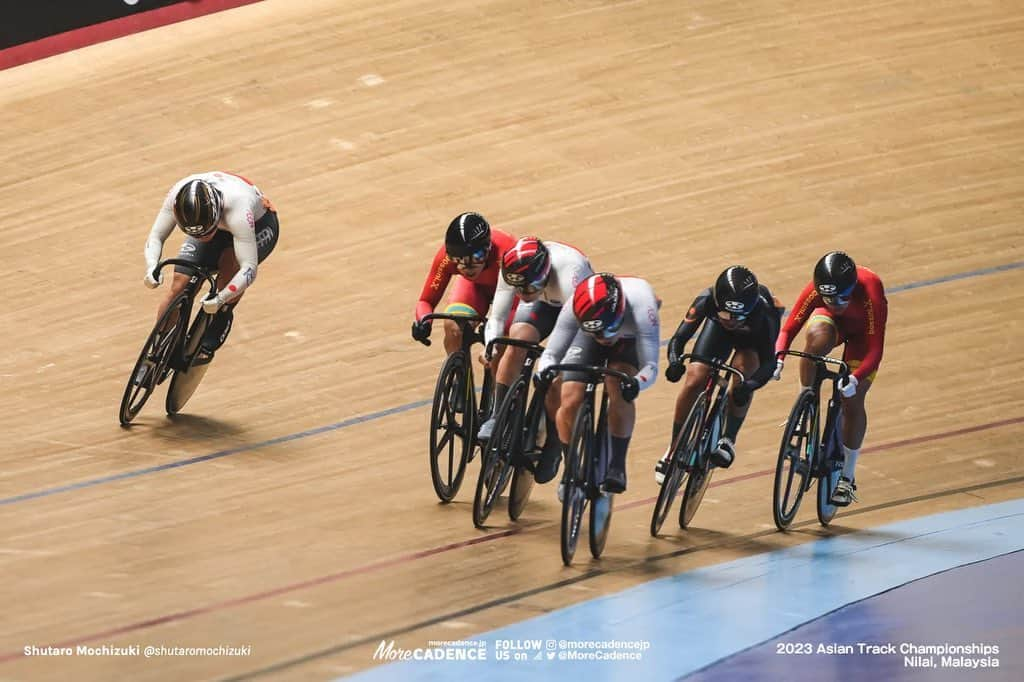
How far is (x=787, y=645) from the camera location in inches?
185

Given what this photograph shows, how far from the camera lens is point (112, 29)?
10.6m

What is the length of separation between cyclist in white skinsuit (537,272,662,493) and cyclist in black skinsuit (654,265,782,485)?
292 millimetres

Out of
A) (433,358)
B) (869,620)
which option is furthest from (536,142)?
(869,620)

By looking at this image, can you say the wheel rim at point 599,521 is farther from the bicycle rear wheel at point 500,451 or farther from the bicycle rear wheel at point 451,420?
the bicycle rear wheel at point 451,420

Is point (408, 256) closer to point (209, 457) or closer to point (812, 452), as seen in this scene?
point (209, 457)

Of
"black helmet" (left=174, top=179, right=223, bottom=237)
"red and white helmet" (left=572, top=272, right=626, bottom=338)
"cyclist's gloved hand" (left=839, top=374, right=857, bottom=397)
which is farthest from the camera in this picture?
"black helmet" (left=174, top=179, right=223, bottom=237)

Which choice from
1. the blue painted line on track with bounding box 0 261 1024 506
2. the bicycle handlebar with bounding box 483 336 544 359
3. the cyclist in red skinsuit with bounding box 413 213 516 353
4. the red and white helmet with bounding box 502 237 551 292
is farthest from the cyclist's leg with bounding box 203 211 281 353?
the red and white helmet with bounding box 502 237 551 292

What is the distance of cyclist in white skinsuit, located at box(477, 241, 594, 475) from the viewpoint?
530cm

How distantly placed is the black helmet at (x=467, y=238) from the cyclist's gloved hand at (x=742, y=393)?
102 cm

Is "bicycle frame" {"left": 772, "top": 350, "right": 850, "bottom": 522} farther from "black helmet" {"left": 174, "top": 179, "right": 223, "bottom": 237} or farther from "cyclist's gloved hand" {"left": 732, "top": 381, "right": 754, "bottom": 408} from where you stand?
"black helmet" {"left": 174, "top": 179, "right": 223, "bottom": 237}

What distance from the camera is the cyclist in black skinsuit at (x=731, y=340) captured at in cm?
554

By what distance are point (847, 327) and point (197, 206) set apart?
2.53 m

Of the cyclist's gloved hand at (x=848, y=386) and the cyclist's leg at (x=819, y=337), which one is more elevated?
the cyclist's leg at (x=819, y=337)

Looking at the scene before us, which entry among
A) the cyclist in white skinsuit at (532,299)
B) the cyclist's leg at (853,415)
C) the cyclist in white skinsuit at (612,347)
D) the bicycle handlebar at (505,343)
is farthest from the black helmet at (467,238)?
the cyclist's leg at (853,415)
